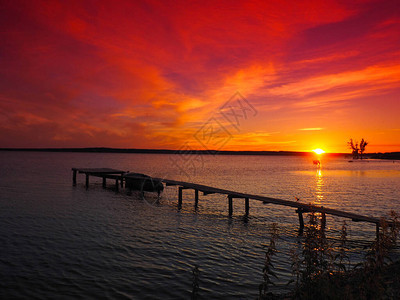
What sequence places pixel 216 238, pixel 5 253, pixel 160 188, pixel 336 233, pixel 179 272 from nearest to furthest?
pixel 179 272
pixel 5 253
pixel 216 238
pixel 336 233
pixel 160 188

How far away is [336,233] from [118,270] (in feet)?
43.8

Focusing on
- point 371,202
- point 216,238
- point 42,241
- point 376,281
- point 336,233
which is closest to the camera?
point 376,281

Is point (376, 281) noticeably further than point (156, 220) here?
No

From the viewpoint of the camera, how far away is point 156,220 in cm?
2089

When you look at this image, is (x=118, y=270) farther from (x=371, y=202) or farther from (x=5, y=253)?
(x=371, y=202)

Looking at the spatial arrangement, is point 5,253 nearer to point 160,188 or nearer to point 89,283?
point 89,283

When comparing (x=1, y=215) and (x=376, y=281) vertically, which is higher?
(x=376, y=281)

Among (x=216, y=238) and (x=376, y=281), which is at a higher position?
(x=376, y=281)

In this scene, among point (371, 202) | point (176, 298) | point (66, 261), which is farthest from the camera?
point (371, 202)

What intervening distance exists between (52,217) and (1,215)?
3.81 metres

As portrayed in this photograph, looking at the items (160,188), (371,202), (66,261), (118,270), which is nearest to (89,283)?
(118,270)

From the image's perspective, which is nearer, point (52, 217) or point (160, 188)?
point (52, 217)

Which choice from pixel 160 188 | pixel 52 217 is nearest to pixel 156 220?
pixel 52 217

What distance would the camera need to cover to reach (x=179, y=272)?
11.4 metres
